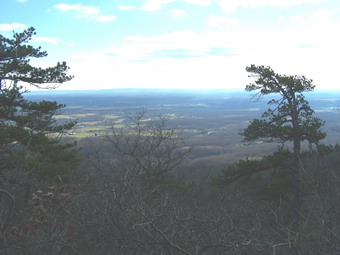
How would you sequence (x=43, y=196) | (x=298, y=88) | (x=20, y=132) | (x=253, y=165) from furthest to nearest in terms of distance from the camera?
1. (x=253, y=165)
2. (x=298, y=88)
3. (x=20, y=132)
4. (x=43, y=196)

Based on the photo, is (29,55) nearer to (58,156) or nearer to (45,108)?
(45,108)

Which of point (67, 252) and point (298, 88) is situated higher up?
point (298, 88)

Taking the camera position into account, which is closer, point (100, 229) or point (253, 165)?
point (100, 229)

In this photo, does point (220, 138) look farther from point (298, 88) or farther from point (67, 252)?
point (67, 252)

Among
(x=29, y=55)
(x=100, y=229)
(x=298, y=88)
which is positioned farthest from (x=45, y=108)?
(x=298, y=88)

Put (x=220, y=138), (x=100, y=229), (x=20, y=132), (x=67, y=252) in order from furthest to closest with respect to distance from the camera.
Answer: (x=220, y=138), (x=20, y=132), (x=100, y=229), (x=67, y=252)

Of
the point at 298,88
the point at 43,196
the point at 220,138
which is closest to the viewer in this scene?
the point at 43,196

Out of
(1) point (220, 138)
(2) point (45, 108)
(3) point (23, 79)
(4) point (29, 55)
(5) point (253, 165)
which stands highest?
(4) point (29, 55)

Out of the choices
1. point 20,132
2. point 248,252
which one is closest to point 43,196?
point 248,252

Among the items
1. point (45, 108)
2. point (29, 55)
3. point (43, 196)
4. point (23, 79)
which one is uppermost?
point (29, 55)
